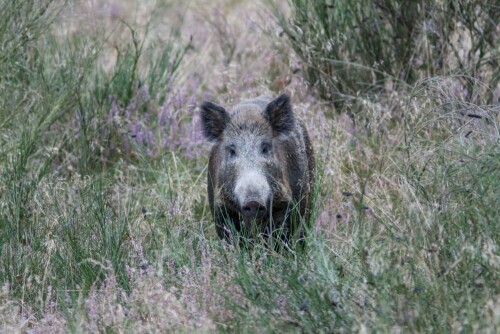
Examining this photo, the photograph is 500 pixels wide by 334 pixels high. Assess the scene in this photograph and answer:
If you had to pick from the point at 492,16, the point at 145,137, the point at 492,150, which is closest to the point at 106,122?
the point at 145,137

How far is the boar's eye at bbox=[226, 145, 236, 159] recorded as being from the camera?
6.17m

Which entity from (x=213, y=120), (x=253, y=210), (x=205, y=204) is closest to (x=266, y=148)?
(x=213, y=120)

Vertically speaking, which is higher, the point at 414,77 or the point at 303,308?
the point at 414,77

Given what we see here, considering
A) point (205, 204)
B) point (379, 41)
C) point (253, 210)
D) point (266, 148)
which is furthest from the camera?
point (379, 41)

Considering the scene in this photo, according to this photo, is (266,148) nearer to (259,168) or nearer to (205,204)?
(259,168)

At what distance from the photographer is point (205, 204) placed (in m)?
7.15

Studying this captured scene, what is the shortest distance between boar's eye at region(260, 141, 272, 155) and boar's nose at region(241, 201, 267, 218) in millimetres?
561

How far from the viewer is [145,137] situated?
7973mm

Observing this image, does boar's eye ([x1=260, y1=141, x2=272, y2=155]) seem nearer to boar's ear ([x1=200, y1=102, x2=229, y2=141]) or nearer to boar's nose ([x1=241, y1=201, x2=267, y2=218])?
boar's ear ([x1=200, y1=102, x2=229, y2=141])

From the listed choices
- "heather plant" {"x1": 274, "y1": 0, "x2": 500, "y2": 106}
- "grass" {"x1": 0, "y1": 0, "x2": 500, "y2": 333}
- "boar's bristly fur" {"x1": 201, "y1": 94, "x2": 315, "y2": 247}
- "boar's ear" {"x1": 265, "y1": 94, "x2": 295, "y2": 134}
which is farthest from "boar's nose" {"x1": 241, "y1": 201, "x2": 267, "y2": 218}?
"heather plant" {"x1": 274, "y1": 0, "x2": 500, "y2": 106}

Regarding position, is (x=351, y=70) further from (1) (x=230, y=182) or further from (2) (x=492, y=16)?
(1) (x=230, y=182)

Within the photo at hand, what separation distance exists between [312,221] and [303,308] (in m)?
1.66

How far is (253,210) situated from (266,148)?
0.68 metres

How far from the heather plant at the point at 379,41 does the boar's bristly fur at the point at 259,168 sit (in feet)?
4.35
